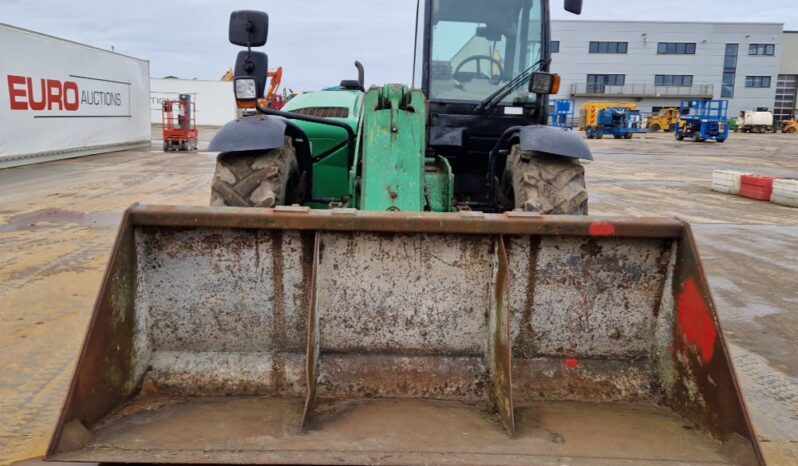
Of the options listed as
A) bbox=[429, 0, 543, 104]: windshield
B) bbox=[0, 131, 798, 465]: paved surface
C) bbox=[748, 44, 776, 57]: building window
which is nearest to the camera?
bbox=[0, 131, 798, 465]: paved surface

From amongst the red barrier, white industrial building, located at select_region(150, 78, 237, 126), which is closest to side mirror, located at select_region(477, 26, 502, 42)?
the red barrier

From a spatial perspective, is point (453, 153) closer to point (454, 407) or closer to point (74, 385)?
point (454, 407)

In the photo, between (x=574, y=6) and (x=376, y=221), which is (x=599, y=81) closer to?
(x=574, y=6)

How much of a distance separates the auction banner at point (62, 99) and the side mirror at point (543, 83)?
13.9m

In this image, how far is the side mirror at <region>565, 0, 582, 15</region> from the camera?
183 inches

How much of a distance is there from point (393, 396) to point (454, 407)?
28 centimetres

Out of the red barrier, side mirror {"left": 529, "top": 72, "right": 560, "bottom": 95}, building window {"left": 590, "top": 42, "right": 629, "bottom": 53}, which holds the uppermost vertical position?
building window {"left": 590, "top": 42, "right": 629, "bottom": 53}

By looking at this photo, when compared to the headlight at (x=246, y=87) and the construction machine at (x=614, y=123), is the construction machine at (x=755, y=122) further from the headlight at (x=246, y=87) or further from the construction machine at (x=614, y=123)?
the headlight at (x=246, y=87)

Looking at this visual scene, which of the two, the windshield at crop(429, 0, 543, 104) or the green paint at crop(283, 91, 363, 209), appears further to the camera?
the green paint at crop(283, 91, 363, 209)

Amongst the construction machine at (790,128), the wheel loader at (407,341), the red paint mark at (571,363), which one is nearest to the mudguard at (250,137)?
the wheel loader at (407,341)

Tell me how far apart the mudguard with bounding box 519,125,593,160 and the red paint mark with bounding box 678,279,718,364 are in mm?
1302

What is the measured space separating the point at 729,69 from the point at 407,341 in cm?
6934

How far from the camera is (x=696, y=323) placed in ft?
8.98

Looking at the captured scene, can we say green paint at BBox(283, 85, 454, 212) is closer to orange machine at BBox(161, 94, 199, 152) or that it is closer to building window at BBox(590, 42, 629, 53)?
orange machine at BBox(161, 94, 199, 152)
